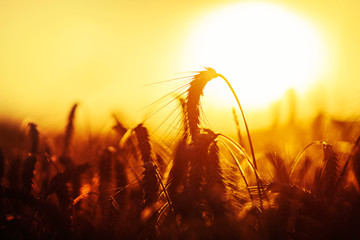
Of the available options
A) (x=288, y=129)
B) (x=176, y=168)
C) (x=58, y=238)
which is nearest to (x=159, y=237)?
(x=176, y=168)

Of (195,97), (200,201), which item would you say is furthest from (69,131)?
(200,201)

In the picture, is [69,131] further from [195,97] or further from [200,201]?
[200,201]

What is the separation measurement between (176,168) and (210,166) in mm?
178

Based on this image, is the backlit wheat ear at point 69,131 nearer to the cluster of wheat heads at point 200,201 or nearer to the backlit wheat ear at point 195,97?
the cluster of wheat heads at point 200,201

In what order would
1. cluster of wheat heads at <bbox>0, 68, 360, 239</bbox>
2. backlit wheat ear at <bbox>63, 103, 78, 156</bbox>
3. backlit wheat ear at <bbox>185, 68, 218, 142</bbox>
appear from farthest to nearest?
backlit wheat ear at <bbox>63, 103, 78, 156</bbox>
backlit wheat ear at <bbox>185, 68, 218, 142</bbox>
cluster of wheat heads at <bbox>0, 68, 360, 239</bbox>

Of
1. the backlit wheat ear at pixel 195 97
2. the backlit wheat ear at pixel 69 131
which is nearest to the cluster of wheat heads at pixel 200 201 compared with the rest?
the backlit wheat ear at pixel 195 97

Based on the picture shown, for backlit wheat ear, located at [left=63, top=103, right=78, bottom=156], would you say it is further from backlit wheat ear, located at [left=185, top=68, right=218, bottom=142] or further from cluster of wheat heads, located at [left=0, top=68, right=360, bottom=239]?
backlit wheat ear, located at [left=185, top=68, right=218, bottom=142]

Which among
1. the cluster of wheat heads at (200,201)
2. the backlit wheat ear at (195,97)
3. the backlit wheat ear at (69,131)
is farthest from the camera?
the backlit wheat ear at (69,131)

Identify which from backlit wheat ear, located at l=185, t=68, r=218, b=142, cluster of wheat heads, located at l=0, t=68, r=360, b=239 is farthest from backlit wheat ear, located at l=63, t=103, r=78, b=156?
backlit wheat ear, located at l=185, t=68, r=218, b=142

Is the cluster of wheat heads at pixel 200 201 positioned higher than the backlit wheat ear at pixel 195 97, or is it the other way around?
the backlit wheat ear at pixel 195 97

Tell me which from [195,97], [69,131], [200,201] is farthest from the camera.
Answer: [69,131]

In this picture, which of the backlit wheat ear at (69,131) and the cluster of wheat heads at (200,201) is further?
the backlit wheat ear at (69,131)

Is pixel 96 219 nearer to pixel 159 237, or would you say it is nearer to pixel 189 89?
pixel 159 237

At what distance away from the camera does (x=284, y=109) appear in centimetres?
389
